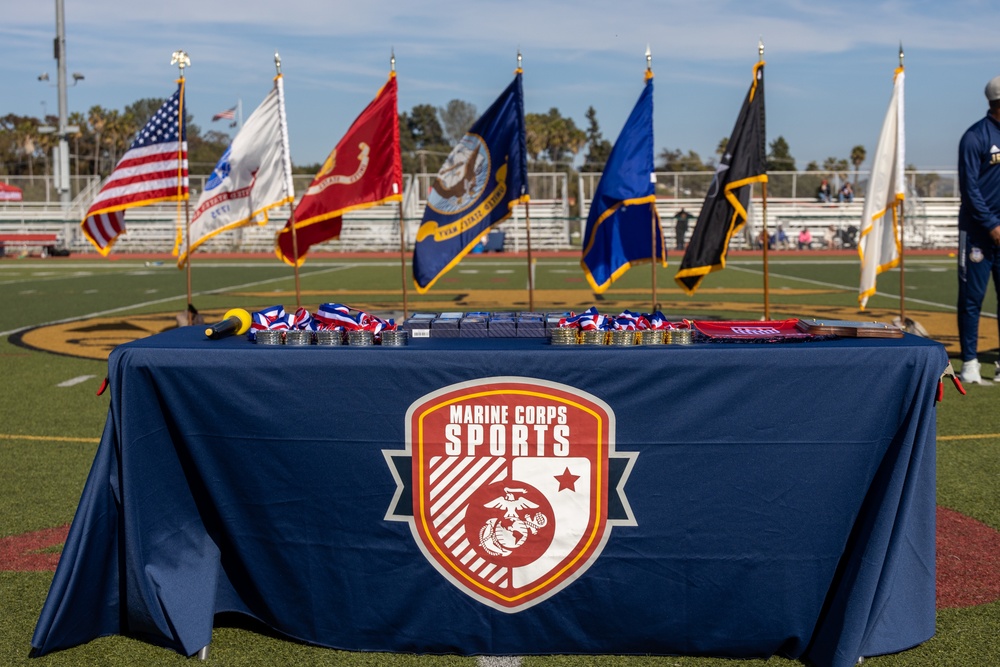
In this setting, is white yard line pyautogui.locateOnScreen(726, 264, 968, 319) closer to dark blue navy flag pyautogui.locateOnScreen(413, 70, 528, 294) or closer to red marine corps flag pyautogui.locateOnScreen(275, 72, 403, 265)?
dark blue navy flag pyautogui.locateOnScreen(413, 70, 528, 294)

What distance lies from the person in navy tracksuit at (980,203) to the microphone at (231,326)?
584 cm

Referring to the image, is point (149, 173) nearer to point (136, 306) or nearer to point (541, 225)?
point (136, 306)

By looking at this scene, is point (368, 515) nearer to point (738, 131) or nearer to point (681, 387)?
point (681, 387)

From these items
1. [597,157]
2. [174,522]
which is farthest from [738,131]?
[597,157]

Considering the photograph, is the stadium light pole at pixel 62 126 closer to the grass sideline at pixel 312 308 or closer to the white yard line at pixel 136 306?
the grass sideline at pixel 312 308

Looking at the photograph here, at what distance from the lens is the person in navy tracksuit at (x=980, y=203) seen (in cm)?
789

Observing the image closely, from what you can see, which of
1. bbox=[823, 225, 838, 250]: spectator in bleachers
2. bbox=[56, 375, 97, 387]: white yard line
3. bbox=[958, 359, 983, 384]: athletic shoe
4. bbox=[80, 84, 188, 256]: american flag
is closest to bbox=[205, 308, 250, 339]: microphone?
bbox=[56, 375, 97, 387]: white yard line

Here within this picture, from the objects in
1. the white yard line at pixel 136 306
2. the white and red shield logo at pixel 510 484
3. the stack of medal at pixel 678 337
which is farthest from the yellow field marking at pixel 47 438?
the white yard line at pixel 136 306

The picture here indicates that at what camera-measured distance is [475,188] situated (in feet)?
21.1

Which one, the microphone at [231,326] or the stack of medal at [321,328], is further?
the microphone at [231,326]

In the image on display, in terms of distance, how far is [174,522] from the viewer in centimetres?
370

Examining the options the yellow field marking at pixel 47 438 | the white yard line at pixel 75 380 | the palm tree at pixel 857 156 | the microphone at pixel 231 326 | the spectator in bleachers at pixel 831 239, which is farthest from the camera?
the palm tree at pixel 857 156

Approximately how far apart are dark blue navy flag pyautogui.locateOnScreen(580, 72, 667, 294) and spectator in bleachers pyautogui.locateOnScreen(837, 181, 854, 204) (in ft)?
124

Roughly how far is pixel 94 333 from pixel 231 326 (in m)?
9.49
